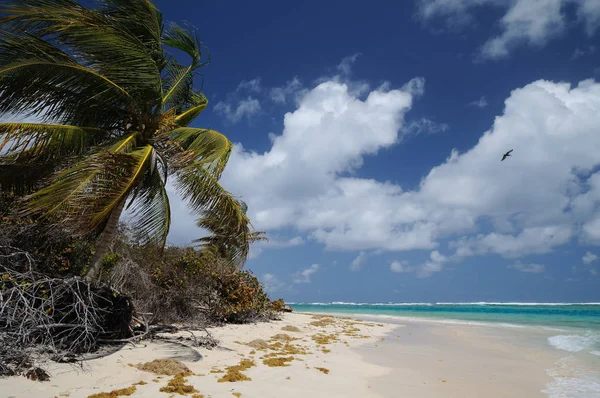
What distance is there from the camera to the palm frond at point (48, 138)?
21.6 feet

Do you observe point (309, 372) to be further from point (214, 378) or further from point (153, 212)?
point (153, 212)

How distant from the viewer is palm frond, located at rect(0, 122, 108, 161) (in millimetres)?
6594

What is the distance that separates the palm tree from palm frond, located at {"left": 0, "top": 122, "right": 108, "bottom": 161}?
2cm

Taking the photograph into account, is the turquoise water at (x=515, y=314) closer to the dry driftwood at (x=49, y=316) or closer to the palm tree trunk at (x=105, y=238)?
the dry driftwood at (x=49, y=316)

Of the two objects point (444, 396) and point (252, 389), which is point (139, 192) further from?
point (444, 396)

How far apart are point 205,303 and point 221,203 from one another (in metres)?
5.83

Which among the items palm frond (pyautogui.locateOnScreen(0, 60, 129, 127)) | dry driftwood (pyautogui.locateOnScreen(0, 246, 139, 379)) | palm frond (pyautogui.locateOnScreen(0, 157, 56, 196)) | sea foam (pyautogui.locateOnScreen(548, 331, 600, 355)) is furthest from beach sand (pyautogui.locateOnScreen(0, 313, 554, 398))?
palm frond (pyautogui.locateOnScreen(0, 60, 129, 127))

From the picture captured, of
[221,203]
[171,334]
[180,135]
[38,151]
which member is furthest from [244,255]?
[38,151]

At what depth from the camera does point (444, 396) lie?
627 centimetres

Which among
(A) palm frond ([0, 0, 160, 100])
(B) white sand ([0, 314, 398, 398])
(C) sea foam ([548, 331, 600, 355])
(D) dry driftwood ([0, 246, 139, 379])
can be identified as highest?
(A) palm frond ([0, 0, 160, 100])

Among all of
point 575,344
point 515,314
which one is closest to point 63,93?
point 575,344

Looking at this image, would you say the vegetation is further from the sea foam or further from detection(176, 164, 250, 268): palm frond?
the sea foam

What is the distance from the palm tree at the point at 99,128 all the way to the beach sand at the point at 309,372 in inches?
94.3

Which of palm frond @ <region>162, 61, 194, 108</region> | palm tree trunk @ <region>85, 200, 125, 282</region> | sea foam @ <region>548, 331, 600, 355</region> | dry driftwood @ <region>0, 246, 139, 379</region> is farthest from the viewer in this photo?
sea foam @ <region>548, 331, 600, 355</region>
